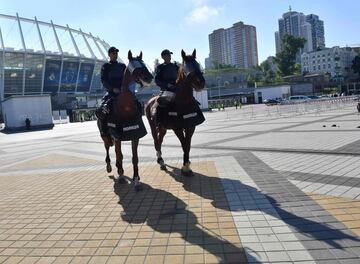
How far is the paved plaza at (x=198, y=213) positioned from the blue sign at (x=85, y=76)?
96815mm

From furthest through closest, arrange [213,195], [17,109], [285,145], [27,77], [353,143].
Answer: [27,77], [17,109], [285,145], [353,143], [213,195]

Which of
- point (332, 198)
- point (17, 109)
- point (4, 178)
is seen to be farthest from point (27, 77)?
point (332, 198)

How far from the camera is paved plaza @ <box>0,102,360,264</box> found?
408 centimetres

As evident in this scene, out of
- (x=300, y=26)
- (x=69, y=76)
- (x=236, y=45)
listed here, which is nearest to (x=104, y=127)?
(x=69, y=76)

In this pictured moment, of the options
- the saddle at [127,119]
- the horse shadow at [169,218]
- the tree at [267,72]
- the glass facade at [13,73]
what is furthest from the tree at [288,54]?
the horse shadow at [169,218]

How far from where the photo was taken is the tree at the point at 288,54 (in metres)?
108

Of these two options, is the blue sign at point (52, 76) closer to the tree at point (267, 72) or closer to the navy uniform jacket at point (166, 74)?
the tree at point (267, 72)

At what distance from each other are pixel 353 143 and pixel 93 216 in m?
7.91

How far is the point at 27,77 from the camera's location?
89750 mm

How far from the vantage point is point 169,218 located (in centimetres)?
532

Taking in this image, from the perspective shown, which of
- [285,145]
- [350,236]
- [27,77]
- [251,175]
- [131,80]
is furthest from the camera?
[27,77]

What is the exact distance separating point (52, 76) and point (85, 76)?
11.4 m

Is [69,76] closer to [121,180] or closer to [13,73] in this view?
[13,73]

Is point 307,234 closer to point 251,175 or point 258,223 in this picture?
point 258,223
